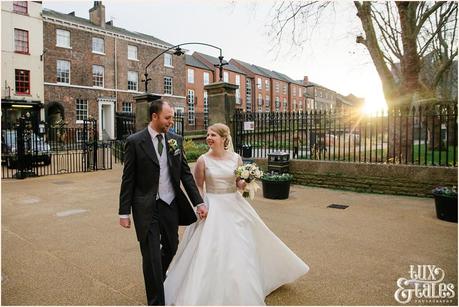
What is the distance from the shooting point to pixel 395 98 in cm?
1259

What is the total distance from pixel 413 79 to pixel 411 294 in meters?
9.96

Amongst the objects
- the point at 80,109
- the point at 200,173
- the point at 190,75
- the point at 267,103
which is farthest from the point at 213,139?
the point at 267,103

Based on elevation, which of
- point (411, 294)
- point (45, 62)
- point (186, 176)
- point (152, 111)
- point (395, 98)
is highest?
point (45, 62)

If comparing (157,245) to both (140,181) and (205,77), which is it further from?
(205,77)

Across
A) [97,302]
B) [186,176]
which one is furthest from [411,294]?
[97,302]

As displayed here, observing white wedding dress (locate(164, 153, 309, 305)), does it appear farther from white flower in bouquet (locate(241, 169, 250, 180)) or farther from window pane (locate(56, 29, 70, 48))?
window pane (locate(56, 29, 70, 48))

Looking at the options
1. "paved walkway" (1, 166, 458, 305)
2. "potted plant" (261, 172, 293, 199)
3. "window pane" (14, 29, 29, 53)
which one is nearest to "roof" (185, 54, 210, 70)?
"window pane" (14, 29, 29, 53)

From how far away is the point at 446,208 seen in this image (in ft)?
21.7

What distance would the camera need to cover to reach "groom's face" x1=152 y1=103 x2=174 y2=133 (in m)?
3.35

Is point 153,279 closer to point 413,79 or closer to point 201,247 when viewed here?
point 201,247

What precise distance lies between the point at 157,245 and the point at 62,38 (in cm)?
3059

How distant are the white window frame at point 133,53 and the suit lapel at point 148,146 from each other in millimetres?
33044

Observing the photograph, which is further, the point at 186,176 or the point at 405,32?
the point at 405,32

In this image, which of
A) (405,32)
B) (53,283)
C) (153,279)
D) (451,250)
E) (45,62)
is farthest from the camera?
(45,62)
